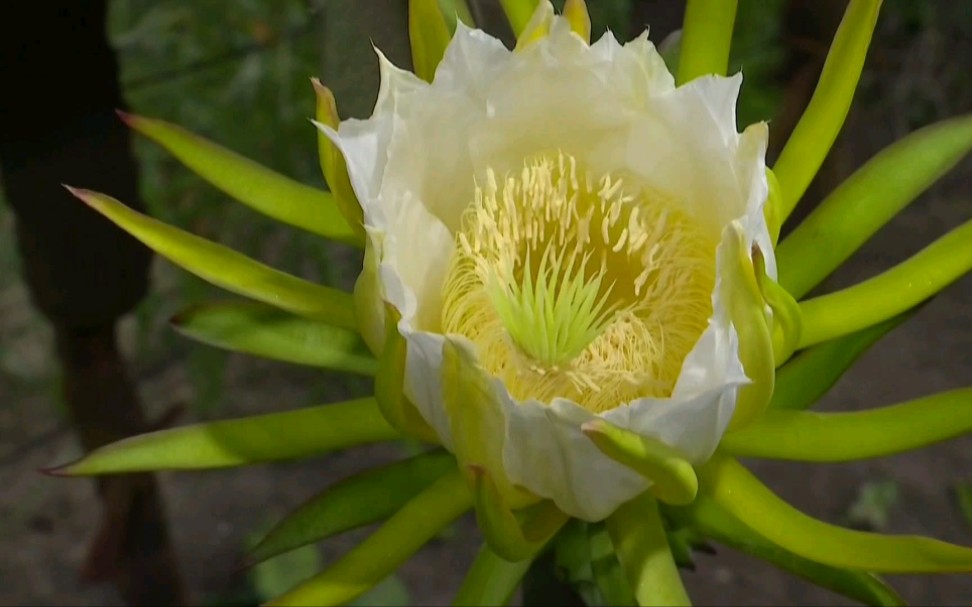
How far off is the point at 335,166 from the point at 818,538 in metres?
0.23

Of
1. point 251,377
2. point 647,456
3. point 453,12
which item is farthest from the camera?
point 251,377

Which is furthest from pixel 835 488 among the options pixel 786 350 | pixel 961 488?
pixel 786 350

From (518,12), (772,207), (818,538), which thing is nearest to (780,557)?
(818,538)

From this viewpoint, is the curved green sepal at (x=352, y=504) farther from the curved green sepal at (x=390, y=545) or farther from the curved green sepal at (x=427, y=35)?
the curved green sepal at (x=427, y=35)

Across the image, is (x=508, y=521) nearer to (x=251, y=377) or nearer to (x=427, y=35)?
(x=427, y=35)

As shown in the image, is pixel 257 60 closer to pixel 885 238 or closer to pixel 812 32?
pixel 812 32

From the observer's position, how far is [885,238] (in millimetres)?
1159

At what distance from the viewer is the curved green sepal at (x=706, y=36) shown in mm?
395

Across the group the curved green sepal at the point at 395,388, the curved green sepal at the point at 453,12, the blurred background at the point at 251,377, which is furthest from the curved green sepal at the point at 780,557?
the blurred background at the point at 251,377

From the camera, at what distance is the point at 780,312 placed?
335mm

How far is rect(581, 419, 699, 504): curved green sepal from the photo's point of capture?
0.30 m

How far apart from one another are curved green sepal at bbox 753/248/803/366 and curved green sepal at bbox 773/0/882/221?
48 mm

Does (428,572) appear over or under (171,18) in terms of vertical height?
under

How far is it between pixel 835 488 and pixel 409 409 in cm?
77
